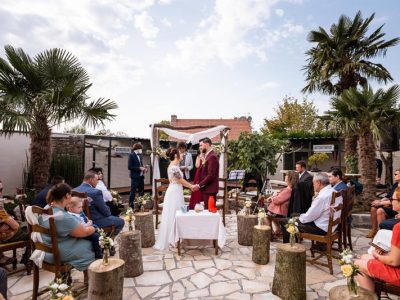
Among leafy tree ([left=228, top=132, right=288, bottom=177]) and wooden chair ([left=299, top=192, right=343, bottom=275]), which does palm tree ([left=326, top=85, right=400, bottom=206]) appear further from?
leafy tree ([left=228, top=132, right=288, bottom=177])

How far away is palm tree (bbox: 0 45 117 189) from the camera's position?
5625 millimetres

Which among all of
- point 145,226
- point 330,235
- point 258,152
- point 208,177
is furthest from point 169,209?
point 258,152

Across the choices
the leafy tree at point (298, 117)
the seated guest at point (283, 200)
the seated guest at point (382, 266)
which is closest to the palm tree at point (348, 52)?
the seated guest at point (283, 200)

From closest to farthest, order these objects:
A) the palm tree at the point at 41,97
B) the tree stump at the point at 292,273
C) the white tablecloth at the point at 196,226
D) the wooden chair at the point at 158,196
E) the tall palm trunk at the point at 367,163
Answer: the tree stump at the point at 292,273
the white tablecloth at the point at 196,226
the palm tree at the point at 41,97
the wooden chair at the point at 158,196
the tall palm trunk at the point at 367,163

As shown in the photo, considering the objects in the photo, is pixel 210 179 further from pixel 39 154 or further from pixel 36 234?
pixel 39 154

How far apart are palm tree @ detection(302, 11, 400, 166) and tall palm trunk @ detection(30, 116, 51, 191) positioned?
921 centimetres

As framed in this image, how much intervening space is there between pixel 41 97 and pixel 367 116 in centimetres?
729

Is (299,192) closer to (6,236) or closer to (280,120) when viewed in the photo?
(6,236)

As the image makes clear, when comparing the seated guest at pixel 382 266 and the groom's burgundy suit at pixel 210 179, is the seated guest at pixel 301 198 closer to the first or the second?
the groom's burgundy suit at pixel 210 179

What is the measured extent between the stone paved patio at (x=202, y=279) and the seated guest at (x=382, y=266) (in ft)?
2.85

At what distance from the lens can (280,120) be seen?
84.3ft

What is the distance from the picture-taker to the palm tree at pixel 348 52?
951cm

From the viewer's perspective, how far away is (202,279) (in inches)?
144

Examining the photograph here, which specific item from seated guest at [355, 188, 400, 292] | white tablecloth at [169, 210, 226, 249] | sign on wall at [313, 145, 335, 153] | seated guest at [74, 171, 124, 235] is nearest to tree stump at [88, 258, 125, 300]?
seated guest at [74, 171, 124, 235]
